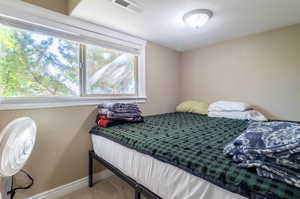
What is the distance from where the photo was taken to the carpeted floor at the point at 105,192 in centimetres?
165

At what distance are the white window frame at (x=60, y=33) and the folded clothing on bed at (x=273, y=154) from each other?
1.68 metres

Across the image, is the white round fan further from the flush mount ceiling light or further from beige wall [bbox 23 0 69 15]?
the flush mount ceiling light

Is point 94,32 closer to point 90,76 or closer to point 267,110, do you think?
point 90,76

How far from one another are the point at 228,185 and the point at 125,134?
3.08 feet

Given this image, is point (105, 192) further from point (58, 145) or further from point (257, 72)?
point (257, 72)

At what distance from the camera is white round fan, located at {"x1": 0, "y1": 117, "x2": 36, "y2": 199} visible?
81 cm

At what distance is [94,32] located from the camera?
1.92 m

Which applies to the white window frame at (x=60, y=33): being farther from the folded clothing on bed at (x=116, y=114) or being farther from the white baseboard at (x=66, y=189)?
the white baseboard at (x=66, y=189)

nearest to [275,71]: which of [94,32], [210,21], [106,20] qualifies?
[210,21]

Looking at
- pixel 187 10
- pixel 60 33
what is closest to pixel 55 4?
pixel 60 33

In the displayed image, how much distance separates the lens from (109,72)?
2246 mm

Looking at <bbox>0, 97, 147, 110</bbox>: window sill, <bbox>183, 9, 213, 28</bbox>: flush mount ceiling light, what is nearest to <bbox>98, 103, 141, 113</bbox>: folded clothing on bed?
<bbox>0, 97, 147, 110</bbox>: window sill

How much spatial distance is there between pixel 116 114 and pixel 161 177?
102 centimetres

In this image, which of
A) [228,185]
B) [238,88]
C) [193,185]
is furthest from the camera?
[238,88]
